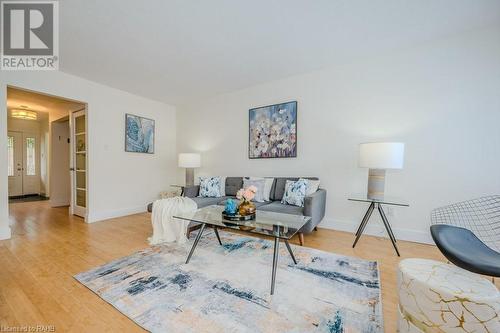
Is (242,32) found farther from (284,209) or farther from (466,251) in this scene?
(466,251)

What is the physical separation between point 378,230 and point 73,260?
146 inches

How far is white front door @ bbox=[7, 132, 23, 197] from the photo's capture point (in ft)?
20.0

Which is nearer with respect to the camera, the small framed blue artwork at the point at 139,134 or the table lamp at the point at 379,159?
the table lamp at the point at 379,159

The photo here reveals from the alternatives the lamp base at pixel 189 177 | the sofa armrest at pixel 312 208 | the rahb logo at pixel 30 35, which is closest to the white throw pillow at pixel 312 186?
the sofa armrest at pixel 312 208

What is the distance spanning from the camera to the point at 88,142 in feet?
12.0

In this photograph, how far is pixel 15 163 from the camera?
621cm

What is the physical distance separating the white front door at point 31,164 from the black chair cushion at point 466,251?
9491mm

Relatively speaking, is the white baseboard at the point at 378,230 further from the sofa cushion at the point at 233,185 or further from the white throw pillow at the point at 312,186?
the sofa cushion at the point at 233,185

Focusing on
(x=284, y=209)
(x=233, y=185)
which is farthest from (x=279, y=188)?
(x=233, y=185)

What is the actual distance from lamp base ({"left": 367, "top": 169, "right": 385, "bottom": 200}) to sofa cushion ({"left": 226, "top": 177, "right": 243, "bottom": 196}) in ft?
6.64

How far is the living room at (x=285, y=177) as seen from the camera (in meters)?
1.44

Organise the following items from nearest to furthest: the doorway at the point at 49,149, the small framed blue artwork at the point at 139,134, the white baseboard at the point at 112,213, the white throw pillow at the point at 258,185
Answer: the white throw pillow at the point at 258,185 → the white baseboard at the point at 112,213 → the doorway at the point at 49,149 → the small framed blue artwork at the point at 139,134

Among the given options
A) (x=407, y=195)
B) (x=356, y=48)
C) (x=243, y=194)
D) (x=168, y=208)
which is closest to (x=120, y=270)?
(x=168, y=208)

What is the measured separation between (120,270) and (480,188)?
3.91 meters
